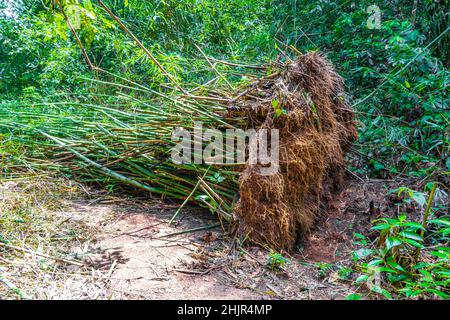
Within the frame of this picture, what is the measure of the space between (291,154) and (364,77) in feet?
8.51

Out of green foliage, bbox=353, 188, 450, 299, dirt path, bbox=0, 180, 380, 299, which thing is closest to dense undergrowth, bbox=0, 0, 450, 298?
green foliage, bbox=353, 188, 450, 299

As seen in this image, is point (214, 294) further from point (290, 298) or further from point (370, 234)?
point (370, 234)

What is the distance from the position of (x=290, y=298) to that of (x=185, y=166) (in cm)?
136

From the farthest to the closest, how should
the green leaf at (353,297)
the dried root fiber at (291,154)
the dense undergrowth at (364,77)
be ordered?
the dried root fiber at (291,154) < the dense undergrowth at (364,77) < the green leaf at (353,297)

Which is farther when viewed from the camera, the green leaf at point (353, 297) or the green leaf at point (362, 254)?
the green leaf at point (362, 254)

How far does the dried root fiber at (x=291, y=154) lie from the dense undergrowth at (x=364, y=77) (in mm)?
412

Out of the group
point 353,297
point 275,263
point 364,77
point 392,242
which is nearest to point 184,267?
point 275,263

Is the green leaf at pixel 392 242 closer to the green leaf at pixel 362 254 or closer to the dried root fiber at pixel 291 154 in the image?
the green leaf at pixel 362 254

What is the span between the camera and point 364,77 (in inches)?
162

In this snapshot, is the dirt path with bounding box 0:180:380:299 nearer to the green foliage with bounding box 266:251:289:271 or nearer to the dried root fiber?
the green foliage with bounding box 266:251:289:271

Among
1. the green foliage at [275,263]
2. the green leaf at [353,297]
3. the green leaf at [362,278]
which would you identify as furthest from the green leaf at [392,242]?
the green foliage at [275,263]

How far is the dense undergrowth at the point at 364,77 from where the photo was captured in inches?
72.7

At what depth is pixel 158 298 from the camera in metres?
1.55
